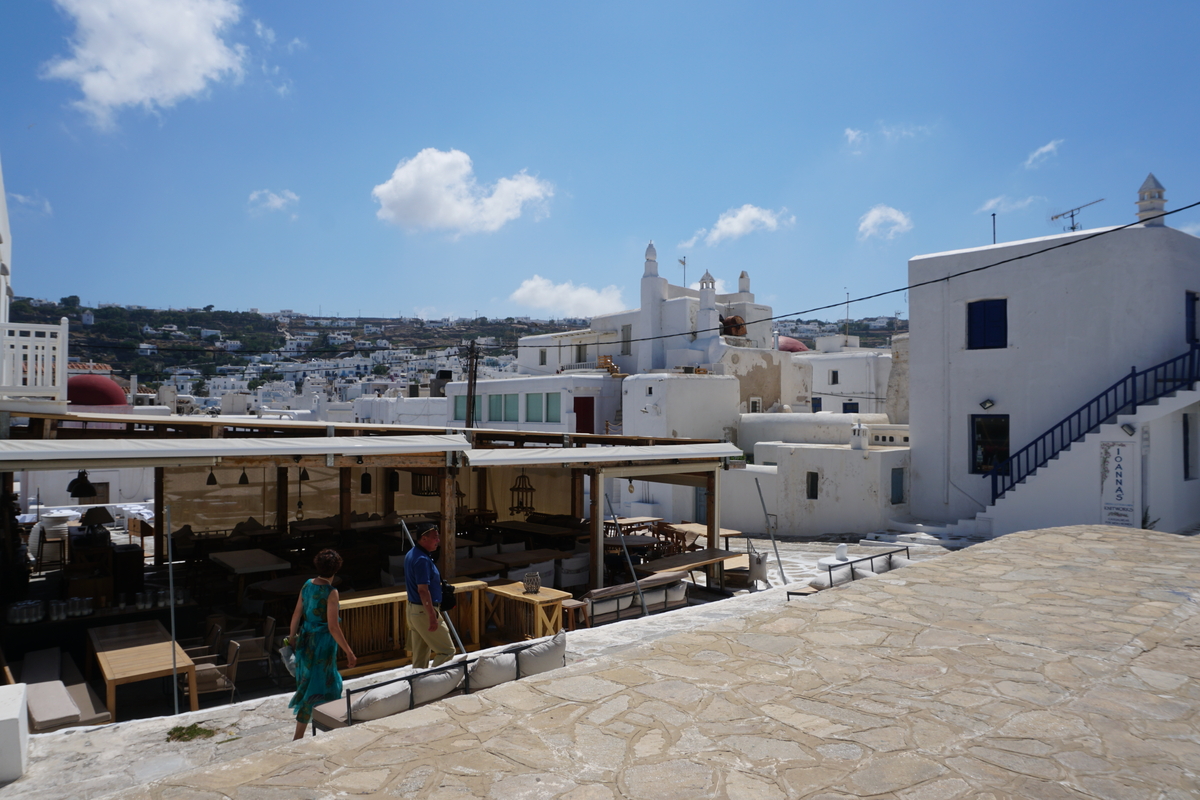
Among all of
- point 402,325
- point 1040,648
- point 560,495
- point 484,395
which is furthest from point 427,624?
point 402,325

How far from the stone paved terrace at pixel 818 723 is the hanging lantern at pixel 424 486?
13.2m

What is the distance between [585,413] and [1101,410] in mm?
19786

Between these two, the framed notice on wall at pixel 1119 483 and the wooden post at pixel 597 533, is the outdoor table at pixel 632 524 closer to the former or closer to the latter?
the wooden post at pixel 597 533

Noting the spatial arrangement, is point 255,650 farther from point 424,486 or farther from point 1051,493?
point 1051,493

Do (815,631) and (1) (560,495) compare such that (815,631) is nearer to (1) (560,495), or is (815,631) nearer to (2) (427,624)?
(2) (427,624)

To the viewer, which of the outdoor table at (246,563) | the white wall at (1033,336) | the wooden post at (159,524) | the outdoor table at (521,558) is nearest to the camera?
the outdoor table at (521,558)

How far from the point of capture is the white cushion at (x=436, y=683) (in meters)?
4.42

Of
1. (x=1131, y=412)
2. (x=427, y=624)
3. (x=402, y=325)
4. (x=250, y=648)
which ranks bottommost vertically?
(x=250, y=648)

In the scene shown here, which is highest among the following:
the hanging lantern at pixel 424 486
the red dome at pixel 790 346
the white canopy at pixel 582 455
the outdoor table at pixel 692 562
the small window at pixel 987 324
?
the red dome at pixel 790 346

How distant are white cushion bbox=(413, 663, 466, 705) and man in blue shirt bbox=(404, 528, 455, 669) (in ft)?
4.83

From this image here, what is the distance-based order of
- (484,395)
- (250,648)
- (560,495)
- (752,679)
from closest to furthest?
(752,679) < (250,648) < (560,495) < (484,395)

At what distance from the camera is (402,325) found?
17762 cm

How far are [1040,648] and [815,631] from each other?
5.16 ft

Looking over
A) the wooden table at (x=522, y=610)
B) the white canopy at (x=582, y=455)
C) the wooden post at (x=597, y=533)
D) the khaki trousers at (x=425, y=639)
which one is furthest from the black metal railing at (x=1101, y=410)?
the khaki trousers at (x=425, y=639)
